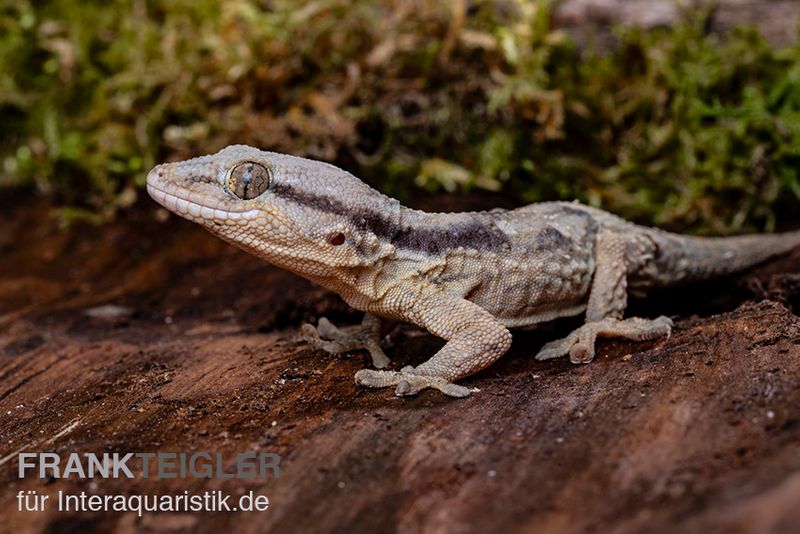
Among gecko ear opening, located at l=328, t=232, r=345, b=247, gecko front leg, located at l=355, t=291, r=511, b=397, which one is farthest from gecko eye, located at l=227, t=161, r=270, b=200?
gecko front leg, located at l=355, t=291, r=511, b=397

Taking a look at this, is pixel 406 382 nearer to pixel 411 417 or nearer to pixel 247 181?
pixel 411 417

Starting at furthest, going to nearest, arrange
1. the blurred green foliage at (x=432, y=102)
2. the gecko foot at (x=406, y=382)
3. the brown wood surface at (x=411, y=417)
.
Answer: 1. the blurred green foliage at (x=432, y=102)
2. the gecko foot at (x=406, y=382)
3. the brown wood surface at (x=411, y=417)

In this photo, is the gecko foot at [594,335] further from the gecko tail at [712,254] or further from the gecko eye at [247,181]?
the gecko eye at [247,181]

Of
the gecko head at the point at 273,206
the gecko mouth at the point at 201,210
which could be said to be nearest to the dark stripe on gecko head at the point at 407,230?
the gecko head at the point at 273,206

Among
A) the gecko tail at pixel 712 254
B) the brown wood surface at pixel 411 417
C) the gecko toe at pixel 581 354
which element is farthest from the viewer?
the gecko tail at pixel 712 254

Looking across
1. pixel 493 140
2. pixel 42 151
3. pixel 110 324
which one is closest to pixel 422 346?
pixel 110 324

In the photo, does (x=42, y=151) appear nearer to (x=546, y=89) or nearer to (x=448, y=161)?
(x=448, y=161)
